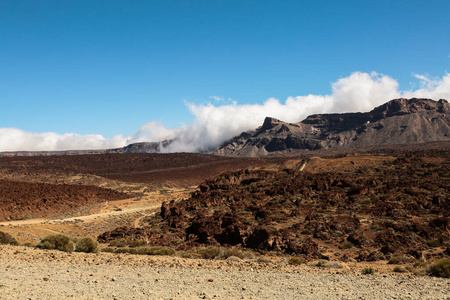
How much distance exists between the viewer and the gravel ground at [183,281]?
354 inches

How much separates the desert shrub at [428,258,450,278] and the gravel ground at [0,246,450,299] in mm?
790

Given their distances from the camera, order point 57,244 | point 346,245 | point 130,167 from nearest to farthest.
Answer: point 57,244 < point 346,245 < point 130,167

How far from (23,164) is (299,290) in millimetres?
114487

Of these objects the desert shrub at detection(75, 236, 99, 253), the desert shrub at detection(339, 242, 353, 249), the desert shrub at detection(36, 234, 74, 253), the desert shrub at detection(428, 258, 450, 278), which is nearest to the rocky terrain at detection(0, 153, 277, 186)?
the desert shrub at detection(339, 242, 353, 249)

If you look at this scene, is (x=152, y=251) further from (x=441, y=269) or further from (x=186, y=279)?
→ (x=441, y=269)

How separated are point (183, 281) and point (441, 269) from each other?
9207 mm

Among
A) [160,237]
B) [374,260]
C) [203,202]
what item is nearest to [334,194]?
[203,202]

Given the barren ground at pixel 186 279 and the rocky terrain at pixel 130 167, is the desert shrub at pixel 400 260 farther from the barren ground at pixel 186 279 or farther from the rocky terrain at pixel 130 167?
the rocky terrain at pixel 130 167

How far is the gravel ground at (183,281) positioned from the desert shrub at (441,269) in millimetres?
790

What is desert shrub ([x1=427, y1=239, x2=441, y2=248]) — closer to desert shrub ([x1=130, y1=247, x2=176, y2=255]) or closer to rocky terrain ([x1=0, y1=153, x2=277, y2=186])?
desert shrub ([x1=130, y1=247, x2=176, y2=255])

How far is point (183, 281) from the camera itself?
34.9ft

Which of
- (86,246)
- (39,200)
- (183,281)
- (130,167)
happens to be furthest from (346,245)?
(130,167)

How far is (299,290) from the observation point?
9.88m

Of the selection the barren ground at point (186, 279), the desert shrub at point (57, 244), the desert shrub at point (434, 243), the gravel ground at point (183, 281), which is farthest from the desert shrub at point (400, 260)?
the desert shrub at point (57, 244)
